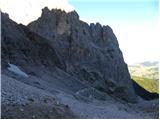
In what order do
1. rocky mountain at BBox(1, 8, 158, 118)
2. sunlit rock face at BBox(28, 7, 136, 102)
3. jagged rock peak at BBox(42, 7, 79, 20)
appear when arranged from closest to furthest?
rocky mountain at BBox(1, 8, 158, 118) → sunlit rock face at BBox(28, 7, 136, 102) → jagged rock peak at BBox(42, 7, 79, 20)

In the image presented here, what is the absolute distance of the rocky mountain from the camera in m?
67.9

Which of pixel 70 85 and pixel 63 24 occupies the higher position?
pixel 63 24

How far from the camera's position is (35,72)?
73125 millimetres

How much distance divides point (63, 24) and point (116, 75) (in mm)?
25077

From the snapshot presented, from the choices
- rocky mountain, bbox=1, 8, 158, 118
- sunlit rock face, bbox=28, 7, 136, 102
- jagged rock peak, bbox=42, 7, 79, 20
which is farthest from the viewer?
jagged rock peak, bbox=42, 7, 79, 20

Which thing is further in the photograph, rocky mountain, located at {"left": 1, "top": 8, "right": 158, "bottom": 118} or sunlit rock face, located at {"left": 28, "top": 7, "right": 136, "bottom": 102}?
sunlit rock face, located at {"left": 28, "top": 7, "right": 136, "bottom": 102}

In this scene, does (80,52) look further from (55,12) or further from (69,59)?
(55,12)

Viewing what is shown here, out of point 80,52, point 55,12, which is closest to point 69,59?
point 80,52

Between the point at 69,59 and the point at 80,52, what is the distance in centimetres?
571

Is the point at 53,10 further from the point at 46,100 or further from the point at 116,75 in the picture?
the point at 46,100

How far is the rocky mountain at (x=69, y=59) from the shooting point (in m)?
67.9

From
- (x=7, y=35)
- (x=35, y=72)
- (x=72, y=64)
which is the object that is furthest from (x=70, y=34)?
(x=35, y=72)

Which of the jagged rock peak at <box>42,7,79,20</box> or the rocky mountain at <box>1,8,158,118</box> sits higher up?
the jagged rock peak at <box>42,7,79,20</box>

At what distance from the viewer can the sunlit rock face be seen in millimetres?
109688
